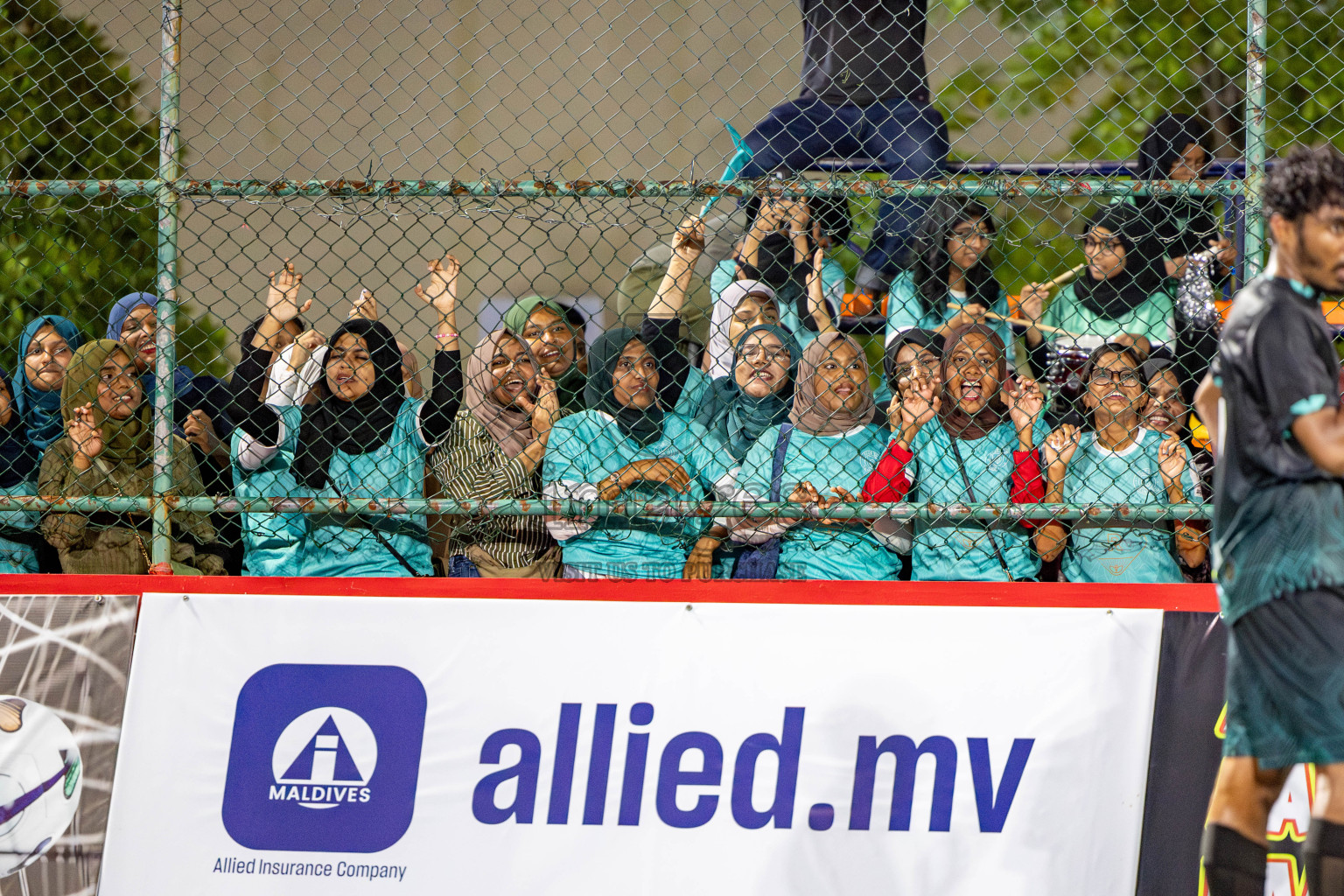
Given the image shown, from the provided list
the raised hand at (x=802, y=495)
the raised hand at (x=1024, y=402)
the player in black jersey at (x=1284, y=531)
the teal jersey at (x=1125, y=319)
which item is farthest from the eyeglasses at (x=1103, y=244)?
the player in black jersey at (x=1284, y=531)

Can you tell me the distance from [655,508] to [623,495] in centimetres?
20

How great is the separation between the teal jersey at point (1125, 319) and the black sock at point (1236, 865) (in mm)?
Result: 2332

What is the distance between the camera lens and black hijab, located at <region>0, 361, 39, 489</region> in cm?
393

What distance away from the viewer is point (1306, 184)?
7.89 ft

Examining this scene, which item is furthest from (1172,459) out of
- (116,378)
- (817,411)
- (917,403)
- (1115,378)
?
(116,378)

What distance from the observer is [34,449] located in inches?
161

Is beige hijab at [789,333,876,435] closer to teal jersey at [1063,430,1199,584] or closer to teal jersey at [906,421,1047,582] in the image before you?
teal jersey at [906,421,1047,582]

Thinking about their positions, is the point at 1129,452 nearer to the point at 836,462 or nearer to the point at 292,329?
the point at 836,462

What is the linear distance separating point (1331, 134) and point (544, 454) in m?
5.62

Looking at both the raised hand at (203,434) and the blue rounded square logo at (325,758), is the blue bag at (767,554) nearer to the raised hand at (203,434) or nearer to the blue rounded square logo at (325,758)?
the blue rounded square logo at (325,758)

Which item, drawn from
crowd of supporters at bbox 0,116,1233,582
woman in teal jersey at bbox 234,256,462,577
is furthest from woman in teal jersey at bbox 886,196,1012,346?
woman in teal jersey at bbox 234,256,462,577

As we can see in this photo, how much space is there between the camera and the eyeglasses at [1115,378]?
3820mm

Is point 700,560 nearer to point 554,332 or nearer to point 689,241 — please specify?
point 689,241

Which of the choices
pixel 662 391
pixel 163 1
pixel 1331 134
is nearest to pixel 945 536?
pixel 662 391
